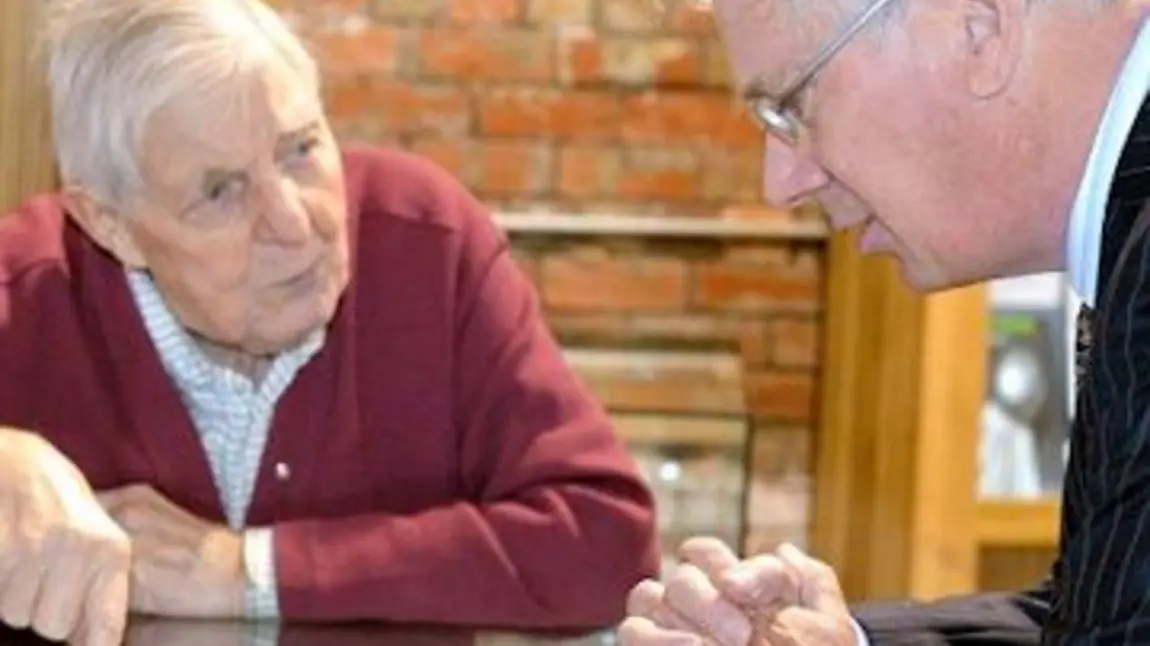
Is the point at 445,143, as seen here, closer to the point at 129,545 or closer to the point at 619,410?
the point at 619,410

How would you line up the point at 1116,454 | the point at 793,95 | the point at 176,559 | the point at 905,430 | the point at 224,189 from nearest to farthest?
the point at 1116,454, the point at 793,95, the point at 176,559, the point at 224,189, the point at 905,430

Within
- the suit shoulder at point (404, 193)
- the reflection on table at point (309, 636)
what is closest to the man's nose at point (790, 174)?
the reflection on table at point (309, 636)

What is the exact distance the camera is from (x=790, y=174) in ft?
4.61

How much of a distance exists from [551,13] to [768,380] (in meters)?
0.61

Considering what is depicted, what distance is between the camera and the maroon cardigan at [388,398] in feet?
6.43

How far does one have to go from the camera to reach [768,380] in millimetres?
3586

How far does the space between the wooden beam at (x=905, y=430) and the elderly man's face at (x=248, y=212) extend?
61.3 inches

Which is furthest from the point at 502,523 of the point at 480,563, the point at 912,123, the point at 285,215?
the point at 912,123

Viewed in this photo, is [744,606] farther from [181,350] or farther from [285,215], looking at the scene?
[181,350]

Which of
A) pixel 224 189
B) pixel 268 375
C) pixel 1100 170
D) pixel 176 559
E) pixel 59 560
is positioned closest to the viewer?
pixel 1100 170

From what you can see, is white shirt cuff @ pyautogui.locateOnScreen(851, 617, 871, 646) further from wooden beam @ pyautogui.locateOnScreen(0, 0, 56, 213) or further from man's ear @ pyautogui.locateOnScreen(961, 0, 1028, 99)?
wooden beam @ pyautogui.locateOnScreen(0, 0, 56, 213)

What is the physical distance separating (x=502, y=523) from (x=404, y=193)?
1.07 ft

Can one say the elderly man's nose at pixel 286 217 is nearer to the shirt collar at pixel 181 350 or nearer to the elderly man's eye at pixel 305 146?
the elderly man's eye at pixel 305 146

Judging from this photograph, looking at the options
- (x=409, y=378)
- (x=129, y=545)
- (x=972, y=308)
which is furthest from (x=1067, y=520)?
(x=972, y=308)
